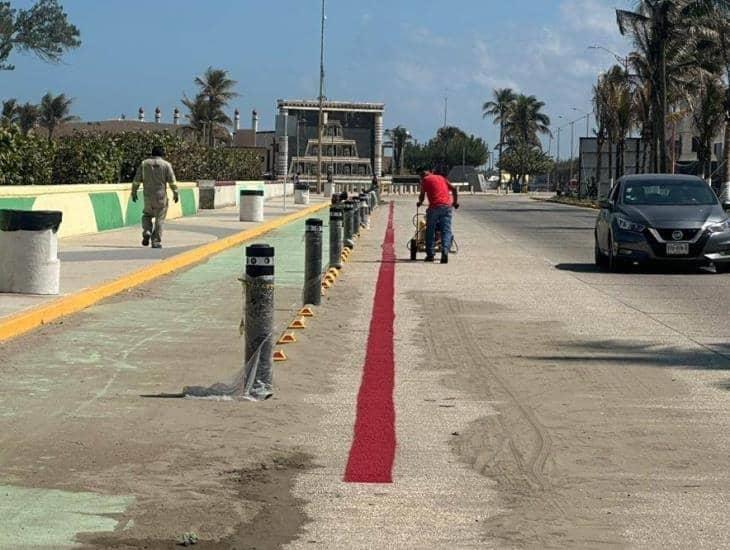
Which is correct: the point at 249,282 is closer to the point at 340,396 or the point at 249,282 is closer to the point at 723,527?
the point at 340,396

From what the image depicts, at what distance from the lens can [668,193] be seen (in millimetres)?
22438

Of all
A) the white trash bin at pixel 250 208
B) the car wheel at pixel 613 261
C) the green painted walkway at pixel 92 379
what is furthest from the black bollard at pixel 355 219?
the green painted walkway at pixel 92 379

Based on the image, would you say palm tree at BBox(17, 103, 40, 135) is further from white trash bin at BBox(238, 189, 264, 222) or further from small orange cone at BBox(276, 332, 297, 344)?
small orange cone at BBox(276, 332, 297, 344)

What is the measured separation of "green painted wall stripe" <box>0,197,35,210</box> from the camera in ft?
71.8

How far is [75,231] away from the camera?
26.8 m

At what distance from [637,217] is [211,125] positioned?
97.4m

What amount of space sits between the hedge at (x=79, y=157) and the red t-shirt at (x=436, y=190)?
997 cm

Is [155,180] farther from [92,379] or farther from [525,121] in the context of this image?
[525,121]

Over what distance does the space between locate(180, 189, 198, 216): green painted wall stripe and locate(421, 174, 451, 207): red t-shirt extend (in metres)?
17.7

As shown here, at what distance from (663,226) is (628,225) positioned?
22.2 inches

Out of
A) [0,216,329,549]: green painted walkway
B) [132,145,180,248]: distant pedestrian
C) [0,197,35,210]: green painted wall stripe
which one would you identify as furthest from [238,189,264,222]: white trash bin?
[0,216,329,549]: green painted walkway

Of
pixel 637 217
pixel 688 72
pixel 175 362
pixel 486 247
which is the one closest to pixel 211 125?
pixel 688 72

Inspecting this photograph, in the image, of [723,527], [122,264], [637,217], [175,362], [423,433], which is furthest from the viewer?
[637,217]

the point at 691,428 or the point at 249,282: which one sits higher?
the point at 249,282
